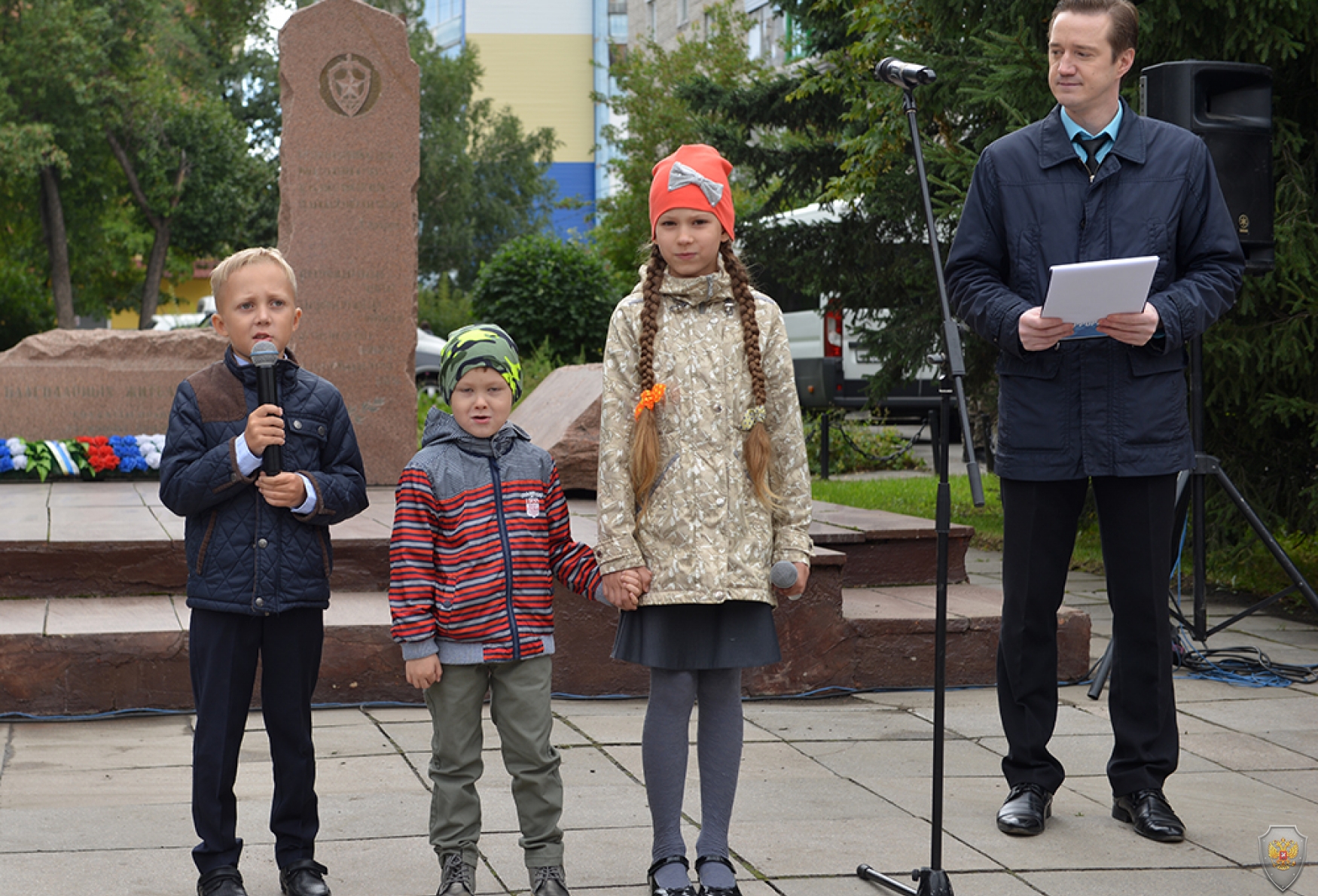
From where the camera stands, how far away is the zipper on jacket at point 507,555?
11.3 feet

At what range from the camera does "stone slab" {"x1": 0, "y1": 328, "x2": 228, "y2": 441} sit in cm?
1113

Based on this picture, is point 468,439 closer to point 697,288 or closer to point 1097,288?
point 697,288

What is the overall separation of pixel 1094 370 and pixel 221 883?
264cm

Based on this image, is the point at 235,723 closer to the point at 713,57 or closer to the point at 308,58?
the point at 308,58

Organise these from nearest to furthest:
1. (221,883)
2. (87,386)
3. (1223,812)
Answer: (221,883) → (1223,812) → (87,386)

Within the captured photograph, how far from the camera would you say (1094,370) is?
402cm

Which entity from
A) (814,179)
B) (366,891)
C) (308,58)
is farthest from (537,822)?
(814,179)

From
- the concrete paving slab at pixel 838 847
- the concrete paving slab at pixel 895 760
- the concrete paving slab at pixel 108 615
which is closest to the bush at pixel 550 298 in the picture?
the concrete paving slab at pixel 108 615

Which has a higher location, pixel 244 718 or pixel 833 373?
pixel 833 373

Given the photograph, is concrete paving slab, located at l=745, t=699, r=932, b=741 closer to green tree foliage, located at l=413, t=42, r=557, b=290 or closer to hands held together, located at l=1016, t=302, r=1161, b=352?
hands held together, located at l=1016, t=302, r=1161, b=352

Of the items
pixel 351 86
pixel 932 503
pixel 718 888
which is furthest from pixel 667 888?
pixel 932 503

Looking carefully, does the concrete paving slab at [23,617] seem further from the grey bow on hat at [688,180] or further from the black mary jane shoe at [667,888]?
the grey bow on hat at [688,180]

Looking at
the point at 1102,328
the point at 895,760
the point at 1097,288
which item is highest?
the point at 1097,288

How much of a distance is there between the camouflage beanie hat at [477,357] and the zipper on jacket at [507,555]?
23 centimetres
